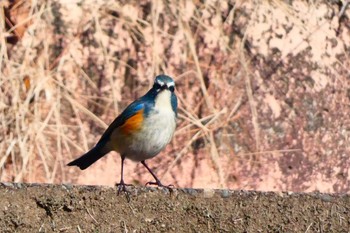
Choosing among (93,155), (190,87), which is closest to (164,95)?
(93,155)

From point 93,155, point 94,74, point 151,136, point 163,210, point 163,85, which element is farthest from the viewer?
point 94,74

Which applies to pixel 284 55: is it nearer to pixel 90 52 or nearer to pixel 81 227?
pixel 90 52

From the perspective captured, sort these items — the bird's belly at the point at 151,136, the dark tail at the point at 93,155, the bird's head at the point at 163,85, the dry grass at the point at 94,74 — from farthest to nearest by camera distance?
the dry grass at the point at 94,74 → the dark tail at the point at 93,155 → the bird's head at the point at 163,85 → the bird's belly at the point at 151,136

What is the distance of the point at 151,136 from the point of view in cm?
427

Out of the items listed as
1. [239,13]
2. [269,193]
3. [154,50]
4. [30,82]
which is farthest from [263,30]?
[269,193]

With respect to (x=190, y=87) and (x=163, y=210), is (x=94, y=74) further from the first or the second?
(x=163, y=210)

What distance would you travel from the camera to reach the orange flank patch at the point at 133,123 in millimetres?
4293

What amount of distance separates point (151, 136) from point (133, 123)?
0.29ft

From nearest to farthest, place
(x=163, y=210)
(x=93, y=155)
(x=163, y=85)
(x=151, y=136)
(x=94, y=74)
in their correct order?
(x=163, y=210) → (x=151, y=136) → (x=163, y=85) → (x=93, y=155) → (x=94, y=74)

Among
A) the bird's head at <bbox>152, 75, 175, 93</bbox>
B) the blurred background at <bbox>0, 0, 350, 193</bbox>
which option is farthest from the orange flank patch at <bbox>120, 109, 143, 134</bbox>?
the blurred background at <bbox>0, 0, 350, 193</bbox>

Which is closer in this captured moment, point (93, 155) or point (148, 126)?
point (148, 126)

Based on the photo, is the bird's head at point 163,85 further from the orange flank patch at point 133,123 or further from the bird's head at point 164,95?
the orange flank patch at point 133,123

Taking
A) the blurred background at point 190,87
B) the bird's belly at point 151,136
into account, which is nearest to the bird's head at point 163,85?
the bird's belly at point 151,136

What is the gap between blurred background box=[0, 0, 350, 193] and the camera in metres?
6.11
